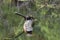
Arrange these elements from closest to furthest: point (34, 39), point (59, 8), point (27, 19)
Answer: point (27, 19)
point (34, 39)
point (59, 8)

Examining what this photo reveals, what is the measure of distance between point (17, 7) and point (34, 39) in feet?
1.20

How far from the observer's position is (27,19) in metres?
1.33

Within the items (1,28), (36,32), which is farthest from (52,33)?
(1,28)

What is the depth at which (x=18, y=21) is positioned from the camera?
5.72ft

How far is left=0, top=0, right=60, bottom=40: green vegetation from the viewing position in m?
1.66

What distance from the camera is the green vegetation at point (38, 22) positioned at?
1.66m

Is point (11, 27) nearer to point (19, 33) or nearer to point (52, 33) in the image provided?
point (19, 33)

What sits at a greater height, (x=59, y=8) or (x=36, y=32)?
(x=59, y=8)

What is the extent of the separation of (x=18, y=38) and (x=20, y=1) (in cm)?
42

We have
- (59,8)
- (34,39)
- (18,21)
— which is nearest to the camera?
(34,39)

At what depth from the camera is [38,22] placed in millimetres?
1701

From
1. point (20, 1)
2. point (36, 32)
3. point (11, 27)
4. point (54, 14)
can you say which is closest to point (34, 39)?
point (36, 32)

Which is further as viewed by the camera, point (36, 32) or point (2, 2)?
point (2, 2)

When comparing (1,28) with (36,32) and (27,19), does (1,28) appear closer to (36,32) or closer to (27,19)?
(36,32)
